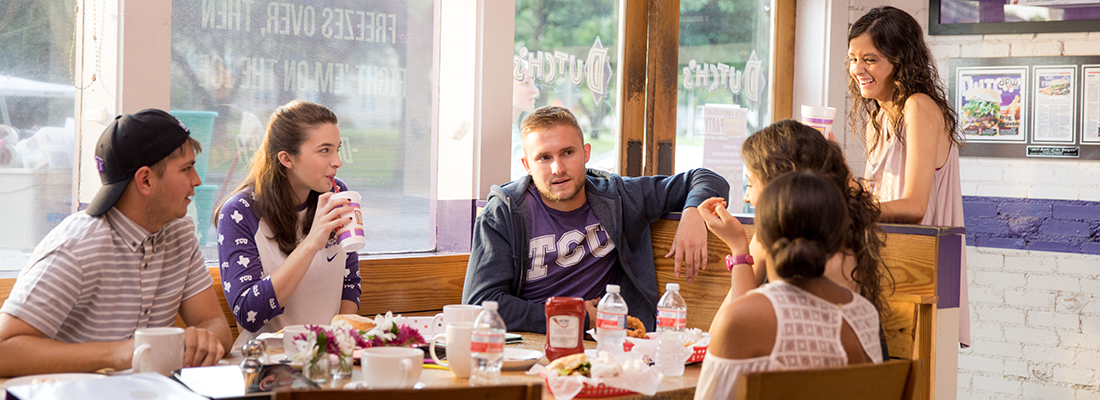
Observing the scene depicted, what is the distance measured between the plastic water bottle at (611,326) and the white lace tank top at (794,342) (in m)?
0.34

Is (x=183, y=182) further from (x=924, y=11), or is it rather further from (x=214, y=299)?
(x=924, y=11)

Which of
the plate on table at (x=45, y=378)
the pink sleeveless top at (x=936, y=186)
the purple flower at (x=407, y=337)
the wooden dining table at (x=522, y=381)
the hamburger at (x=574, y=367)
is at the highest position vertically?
the pink sleeveless top at (x=936, y=186)

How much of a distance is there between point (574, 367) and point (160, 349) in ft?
2.43

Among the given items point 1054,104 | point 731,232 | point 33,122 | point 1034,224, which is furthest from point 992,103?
point 33,122

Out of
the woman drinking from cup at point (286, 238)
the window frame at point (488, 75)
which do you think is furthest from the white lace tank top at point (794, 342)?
the window frame at point (488, 75)

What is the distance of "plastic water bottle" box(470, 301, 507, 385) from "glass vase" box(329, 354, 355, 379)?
224mm

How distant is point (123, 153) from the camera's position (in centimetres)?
174

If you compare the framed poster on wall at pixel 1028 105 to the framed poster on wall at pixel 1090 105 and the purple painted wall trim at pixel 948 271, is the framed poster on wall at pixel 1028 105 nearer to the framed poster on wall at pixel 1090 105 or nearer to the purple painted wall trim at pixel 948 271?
the framed poster on wall at pixel 1090 105

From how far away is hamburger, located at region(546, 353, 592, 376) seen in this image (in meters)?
1.47

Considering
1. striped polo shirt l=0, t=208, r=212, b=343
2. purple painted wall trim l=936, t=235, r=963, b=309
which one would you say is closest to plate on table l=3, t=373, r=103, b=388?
striped polo shirt l=0, t=208, r=212, b=343

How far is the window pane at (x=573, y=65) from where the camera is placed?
3365 millimetres

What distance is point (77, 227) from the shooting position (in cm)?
172

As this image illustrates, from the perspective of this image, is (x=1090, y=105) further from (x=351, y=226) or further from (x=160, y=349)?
(x=160, y=349)

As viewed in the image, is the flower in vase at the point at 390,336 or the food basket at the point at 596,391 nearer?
the food basket at the point at 596,391
